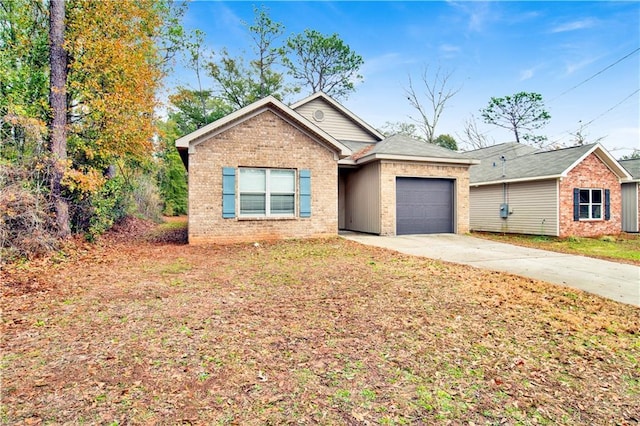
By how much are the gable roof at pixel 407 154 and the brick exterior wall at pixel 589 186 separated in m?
4.33

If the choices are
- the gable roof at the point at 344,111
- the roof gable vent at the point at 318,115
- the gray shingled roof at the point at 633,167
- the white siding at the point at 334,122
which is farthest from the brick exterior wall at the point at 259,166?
the gray shingled roof at the point at 633,167

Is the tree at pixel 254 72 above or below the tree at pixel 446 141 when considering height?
above

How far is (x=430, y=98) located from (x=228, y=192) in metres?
24.6

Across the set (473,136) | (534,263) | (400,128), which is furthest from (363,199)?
(473,136)

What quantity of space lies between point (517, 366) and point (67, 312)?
5189 millimetres

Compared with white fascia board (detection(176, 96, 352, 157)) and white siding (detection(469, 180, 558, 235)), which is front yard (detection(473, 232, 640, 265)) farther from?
white fascia board (detection(176, 96, 352, 157))

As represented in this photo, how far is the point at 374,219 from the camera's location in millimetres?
12727

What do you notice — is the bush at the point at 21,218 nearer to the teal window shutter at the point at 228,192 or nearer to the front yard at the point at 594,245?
the teal window shutter at the point at 228,192

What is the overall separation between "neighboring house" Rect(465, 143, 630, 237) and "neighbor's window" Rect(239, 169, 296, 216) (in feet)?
34.5

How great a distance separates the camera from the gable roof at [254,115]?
991 cm

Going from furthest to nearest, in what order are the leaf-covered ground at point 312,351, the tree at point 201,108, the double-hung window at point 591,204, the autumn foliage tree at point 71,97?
the tree at point 201,108 → the double-hung window at point 591,204 → the autumn foliage tree at point 71,97 → the leaf-covered ground at point 312,351

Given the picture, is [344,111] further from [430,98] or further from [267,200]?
[430,98]

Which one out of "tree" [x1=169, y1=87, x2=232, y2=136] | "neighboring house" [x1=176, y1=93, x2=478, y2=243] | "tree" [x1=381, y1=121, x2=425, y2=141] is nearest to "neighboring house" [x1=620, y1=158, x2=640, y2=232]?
"neighboring house" [x1=176, y1=93, x2=478, y2=243]

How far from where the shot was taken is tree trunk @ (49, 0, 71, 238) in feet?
29.7
